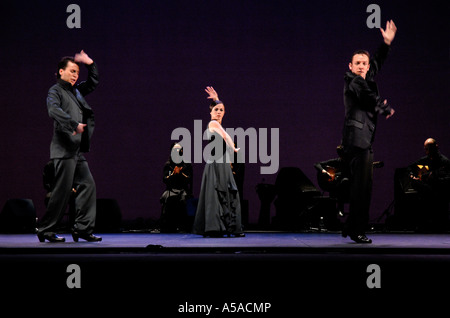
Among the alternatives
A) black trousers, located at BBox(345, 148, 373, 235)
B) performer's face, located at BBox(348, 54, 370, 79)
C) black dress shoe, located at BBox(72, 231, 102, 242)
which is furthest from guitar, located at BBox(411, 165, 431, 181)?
black dress shoe, located at BBox(72, 231, 102, 242)

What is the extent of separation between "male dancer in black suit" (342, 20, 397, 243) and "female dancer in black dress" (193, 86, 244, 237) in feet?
5.27

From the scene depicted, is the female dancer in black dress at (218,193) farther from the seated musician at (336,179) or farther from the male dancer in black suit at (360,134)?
the seated musician at (336,179)

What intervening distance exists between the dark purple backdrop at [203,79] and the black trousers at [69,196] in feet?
14.3

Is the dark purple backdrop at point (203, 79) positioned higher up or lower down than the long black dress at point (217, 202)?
higher up

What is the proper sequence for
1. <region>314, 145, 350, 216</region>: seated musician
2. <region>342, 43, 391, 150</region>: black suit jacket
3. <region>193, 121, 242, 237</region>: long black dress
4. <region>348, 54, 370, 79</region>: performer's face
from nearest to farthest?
<region>342, 43, 391, 150</region>: black suit jacket, <region>348, 54, 370, 79</region>: performer's face, <region>193, 121, 242, 237</region>: long black dress, <region>314, 145, 350, 216</region>: seated musician

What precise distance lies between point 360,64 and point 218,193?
2248 millimetres

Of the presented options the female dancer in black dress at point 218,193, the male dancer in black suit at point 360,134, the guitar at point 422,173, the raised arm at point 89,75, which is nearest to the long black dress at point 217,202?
the female dancer in black dress at point 218,193

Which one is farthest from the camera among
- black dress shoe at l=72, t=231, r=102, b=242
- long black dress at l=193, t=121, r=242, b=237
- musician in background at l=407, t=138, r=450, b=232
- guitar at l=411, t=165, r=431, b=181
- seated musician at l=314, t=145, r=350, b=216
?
seated musician at l=314, t=145, r=350, b=216

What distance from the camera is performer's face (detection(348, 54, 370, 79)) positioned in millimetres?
4766

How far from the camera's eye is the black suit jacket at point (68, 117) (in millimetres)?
4871

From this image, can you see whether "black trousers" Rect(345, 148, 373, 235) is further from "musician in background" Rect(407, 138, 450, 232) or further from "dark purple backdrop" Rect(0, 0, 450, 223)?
"dark purple backdrop" Rect(0, 0, 450, 223)
